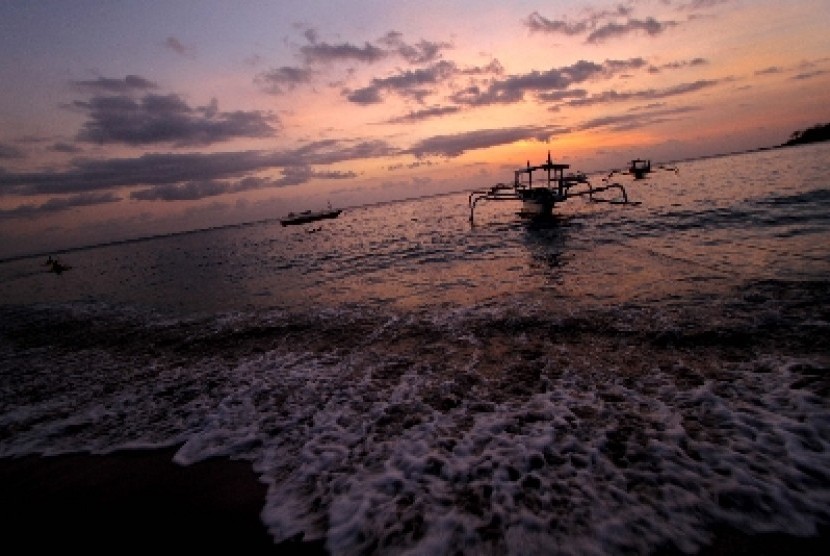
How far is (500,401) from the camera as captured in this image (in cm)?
665

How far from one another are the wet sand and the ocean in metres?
0.21

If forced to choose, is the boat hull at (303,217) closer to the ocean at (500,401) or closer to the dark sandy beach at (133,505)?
the ocean at (500,401)

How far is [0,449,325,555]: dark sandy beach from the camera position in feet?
13.5

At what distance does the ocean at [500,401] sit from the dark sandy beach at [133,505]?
292 mm

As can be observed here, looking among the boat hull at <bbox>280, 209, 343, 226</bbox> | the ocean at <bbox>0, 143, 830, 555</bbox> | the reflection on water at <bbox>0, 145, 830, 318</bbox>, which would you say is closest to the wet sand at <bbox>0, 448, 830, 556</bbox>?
the ocean at <bbox>0, 143, 830, 555</bbox>

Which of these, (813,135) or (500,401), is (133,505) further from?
(813,135)

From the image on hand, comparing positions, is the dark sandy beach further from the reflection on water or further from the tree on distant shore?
the tree on distant shore

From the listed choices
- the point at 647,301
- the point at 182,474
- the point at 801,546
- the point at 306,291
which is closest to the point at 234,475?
the point at 182,474

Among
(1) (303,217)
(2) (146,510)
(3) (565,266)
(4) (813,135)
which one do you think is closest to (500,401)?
(2) (146,510)

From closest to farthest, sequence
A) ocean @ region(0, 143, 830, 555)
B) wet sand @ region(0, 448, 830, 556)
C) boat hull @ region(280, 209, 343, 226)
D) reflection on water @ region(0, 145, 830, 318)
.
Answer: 1. wet sand @ region(0, 448, 830, 556)
2. ocean @ region(0, 143, 830, 555)
3. reflection on water @ region(0, 145, 830, 318)
4. boat hull @ region(280, 209, 343, 226)

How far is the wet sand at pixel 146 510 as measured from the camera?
3922 millimetres

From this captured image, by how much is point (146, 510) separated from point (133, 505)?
11.1 inches

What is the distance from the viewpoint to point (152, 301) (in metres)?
21.7

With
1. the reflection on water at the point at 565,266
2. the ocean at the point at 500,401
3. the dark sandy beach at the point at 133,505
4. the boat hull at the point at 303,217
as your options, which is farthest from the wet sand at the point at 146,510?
the boat hull at the point at 303,217
